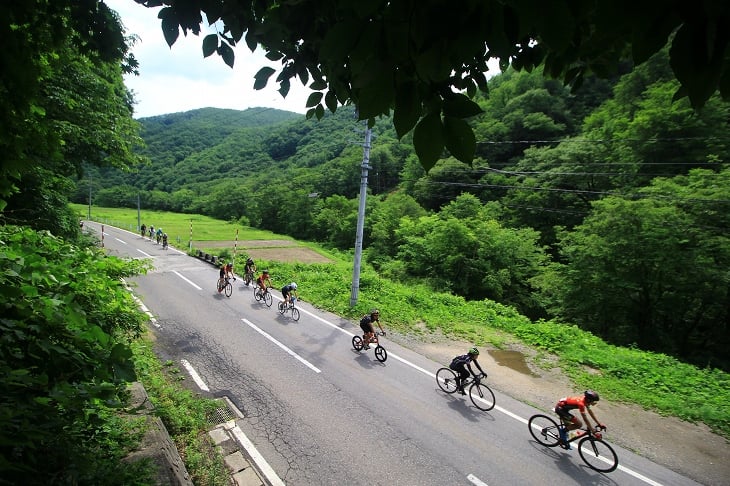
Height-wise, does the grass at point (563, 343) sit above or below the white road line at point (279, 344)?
above

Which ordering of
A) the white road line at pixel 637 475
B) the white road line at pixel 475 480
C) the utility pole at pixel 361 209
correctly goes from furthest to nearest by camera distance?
the utility pole at pixel 361 209 < the white road line at pixel 637 475 < the white road line at pixel 475 480

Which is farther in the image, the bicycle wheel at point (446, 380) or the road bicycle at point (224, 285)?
the road bicycle at point (224, 285)

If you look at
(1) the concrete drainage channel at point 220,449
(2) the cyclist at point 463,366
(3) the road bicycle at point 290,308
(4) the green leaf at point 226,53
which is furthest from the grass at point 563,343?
(4) the green leaf at point 226,53

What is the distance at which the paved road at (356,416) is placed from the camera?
5617 millimetres

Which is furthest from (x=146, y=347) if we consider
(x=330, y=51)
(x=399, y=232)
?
(x=399, y=232)

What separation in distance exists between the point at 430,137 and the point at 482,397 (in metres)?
A: 8.31

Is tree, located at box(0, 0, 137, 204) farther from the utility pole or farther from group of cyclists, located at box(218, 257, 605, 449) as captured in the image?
the utility pole

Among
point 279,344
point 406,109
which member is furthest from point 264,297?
point 406,109

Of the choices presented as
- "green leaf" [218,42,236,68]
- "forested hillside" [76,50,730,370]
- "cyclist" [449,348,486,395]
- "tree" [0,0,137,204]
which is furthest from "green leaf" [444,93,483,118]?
"cyclist" [449,348,486,395]

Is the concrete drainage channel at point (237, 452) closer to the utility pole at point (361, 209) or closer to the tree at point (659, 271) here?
the utility pole at point (361, 209)

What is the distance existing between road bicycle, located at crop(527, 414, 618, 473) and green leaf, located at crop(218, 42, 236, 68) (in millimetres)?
7426

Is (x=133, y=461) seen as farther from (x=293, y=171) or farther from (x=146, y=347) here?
(x=293, y=171)

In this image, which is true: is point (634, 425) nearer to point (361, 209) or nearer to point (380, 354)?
point (380, 354)

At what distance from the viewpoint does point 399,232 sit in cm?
2767
